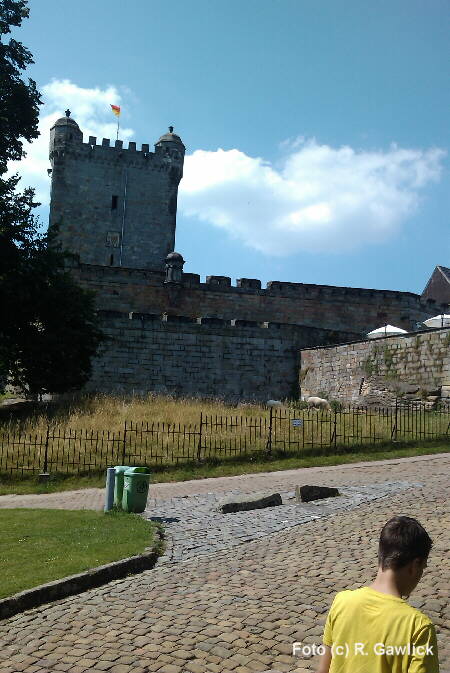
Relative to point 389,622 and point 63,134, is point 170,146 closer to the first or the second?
point 63,134

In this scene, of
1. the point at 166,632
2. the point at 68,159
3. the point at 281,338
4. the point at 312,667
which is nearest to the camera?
the point at 312,667

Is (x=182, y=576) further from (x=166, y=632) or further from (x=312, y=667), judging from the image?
(x=312, y=667)

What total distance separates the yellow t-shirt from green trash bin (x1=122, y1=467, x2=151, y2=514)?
27.5ft

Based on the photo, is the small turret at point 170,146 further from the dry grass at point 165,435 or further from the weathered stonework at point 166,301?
the dry grass at point 165,435

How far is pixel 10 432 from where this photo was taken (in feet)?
58.1

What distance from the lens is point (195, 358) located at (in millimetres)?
28406

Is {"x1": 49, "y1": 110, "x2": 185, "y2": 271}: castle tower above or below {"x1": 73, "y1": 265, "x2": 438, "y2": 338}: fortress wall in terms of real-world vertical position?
above

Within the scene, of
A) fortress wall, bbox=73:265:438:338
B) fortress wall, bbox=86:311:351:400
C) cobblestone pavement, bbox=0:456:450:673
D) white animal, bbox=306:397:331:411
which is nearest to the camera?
cobblestone pavement, bbox=0:456:450:673

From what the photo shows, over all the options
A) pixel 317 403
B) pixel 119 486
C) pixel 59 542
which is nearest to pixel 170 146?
pixel 317 403

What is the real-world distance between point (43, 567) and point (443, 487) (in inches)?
287

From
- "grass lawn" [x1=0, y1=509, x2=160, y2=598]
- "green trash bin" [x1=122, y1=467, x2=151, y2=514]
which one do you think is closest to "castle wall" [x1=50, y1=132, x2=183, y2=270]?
"green trash bin" [x1=122, y1=467, x2=151, y2=514]

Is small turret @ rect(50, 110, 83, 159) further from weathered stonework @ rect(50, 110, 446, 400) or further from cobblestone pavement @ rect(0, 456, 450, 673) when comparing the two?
cobblestone pavement @ rect(0, 456, 450, 673)

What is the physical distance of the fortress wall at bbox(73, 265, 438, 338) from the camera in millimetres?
35906

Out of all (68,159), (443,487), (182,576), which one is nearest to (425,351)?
(443,487)
